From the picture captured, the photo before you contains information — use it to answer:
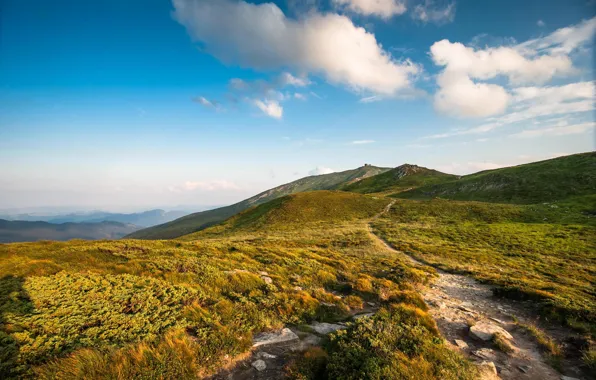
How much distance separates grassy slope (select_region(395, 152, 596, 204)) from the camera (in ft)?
247

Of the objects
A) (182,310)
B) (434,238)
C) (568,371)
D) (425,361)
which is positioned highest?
(182,310)

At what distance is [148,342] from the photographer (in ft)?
23.3

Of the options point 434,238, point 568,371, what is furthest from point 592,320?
point 434,238

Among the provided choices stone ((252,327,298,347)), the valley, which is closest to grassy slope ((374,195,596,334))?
the valley

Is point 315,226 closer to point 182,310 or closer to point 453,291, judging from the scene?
point 453,291

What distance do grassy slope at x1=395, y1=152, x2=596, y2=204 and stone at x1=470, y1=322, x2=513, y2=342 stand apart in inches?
3459

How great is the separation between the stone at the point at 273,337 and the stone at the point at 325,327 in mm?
1170

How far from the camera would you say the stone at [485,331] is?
383 inches

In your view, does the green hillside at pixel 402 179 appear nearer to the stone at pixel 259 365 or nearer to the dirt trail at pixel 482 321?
the dirt trail at pixel 482 321

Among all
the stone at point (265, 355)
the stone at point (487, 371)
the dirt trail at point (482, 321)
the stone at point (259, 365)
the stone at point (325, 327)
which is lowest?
the dirt trail at point (482, 321)

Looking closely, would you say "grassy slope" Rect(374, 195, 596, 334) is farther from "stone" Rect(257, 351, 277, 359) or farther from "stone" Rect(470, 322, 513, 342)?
"stone" Rect(257, 351, 277, 359)

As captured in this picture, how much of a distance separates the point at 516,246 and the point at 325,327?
40573mm

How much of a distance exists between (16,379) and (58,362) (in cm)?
70

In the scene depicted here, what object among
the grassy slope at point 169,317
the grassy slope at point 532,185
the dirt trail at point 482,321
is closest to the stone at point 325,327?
the grassy slope at point 169,317
